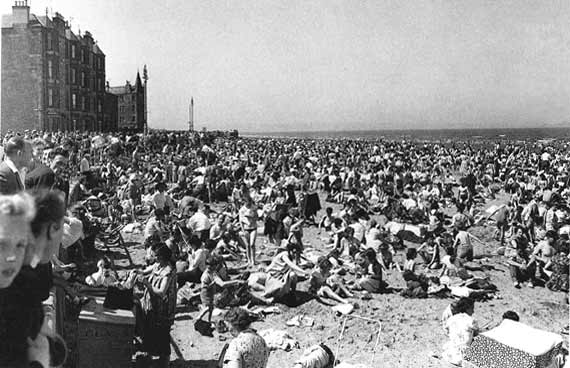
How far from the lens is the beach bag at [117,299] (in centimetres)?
554

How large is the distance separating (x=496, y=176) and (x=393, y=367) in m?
24.8

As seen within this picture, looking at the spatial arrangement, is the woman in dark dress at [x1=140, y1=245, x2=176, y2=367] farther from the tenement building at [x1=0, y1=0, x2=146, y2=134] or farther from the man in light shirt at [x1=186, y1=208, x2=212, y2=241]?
the tenement building at [x1=0, y1=0, x2=146, y2=134]

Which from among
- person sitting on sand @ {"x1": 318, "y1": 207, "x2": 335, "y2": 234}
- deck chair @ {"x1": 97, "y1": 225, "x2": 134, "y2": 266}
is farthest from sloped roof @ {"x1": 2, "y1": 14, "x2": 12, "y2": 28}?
person sitting on sand @ {"x1": 318, "y1": 207, "x2": 335, "y2": 234}

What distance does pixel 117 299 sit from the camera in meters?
5.55

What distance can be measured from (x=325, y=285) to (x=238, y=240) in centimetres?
342

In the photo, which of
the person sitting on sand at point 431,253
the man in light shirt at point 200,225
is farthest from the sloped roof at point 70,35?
the person sitting on sand at point 431,253

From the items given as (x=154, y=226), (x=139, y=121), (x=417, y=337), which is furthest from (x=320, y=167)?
(x=139, y=121)

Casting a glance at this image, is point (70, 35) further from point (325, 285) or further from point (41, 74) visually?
point (325, 285)

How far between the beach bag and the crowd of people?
27 cm

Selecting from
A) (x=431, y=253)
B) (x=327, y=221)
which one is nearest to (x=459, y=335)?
(x=431, y=253)

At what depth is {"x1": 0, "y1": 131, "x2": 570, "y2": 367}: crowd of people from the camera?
2676 mm

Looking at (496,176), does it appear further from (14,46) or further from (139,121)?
(139,121)

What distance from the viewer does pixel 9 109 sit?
4897cm

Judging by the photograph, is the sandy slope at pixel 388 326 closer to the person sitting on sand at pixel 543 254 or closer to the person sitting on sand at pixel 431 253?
the person sitting on sand at pixel 543 254
